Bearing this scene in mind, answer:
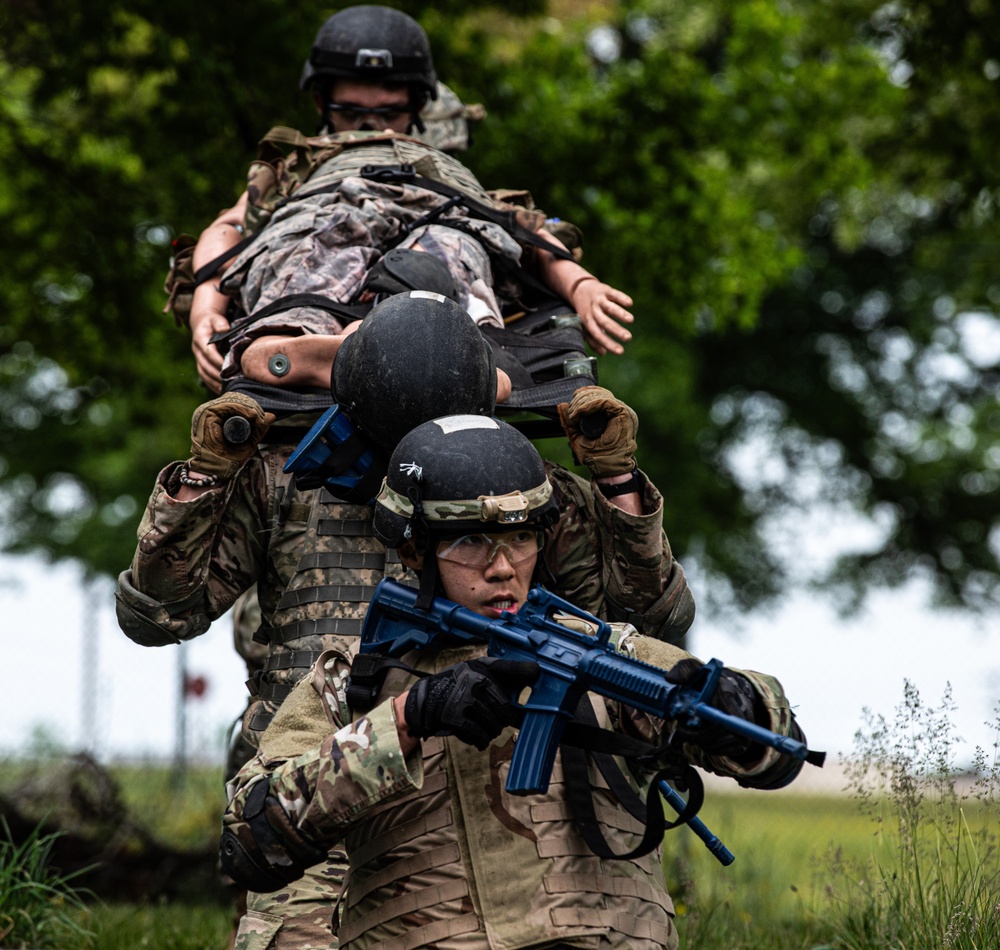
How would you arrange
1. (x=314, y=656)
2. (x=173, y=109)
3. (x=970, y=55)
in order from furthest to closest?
(x=970, y=55)
(x=173, y=109)
(x=314, y=656)

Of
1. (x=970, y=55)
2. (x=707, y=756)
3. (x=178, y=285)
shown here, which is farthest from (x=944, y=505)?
(x=707, y=756)

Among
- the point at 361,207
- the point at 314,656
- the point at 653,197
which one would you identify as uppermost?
the point at 653,197

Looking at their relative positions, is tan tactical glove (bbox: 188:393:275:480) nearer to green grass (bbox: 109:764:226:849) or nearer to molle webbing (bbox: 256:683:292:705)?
molle webbing (bbox: 256:683:292:705)

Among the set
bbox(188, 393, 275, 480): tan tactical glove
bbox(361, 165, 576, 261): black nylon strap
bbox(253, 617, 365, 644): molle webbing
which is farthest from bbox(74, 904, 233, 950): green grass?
bbox(361, 165, 576, 261): black nylon strap

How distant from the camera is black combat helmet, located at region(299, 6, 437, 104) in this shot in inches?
209

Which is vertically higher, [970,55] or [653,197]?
[970,55]

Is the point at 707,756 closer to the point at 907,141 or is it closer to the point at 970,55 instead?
the point at 970,55

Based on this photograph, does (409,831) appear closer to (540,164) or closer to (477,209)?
(477,209)

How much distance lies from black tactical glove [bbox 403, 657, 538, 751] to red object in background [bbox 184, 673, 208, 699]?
831cm

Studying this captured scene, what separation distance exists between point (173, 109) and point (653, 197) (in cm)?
302

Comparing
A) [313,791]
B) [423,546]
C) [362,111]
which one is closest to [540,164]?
[362,111]

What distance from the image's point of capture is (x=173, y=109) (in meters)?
9.23

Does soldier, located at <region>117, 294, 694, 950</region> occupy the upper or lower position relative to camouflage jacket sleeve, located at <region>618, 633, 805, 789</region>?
upper

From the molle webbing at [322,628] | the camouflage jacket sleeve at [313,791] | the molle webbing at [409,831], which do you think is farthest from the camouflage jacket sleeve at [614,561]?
the camouflage jacket sleeve at [313,791]
